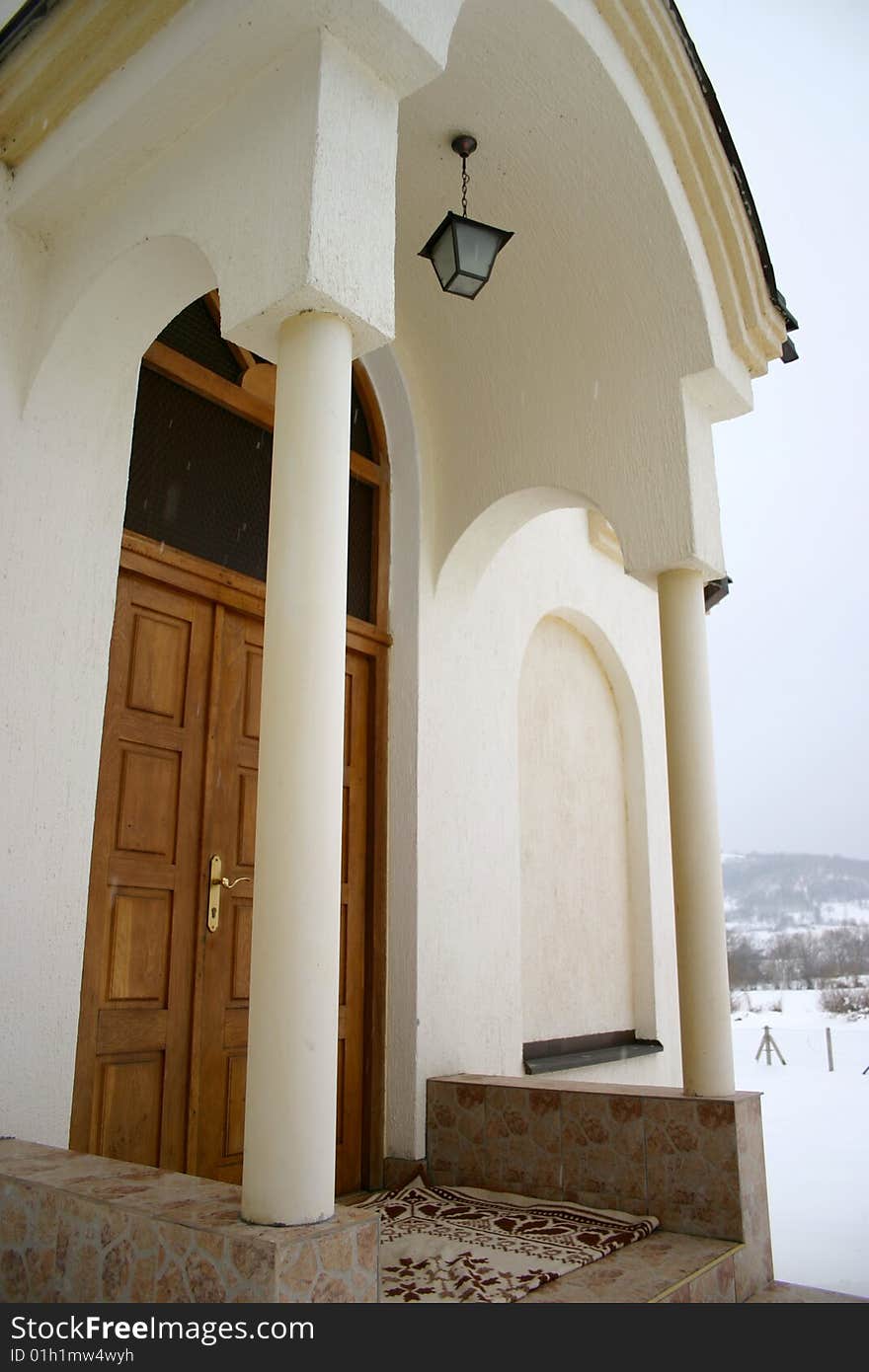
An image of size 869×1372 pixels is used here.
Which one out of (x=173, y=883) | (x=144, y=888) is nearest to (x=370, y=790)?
(x=173, y=883)

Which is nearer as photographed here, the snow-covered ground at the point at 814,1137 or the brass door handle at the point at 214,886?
the brass door handle at the point at 214,886

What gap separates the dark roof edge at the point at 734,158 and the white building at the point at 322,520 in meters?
0.03

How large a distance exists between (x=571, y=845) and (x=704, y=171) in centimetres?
431

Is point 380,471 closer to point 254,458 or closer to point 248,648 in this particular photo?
point 254,458

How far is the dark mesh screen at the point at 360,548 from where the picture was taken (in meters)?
5.45

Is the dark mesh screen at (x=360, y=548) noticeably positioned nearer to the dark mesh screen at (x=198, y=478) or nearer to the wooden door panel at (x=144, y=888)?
the dark mesh screen at (x=198, y=478)

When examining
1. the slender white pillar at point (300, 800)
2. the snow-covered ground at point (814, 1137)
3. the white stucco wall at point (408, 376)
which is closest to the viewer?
the slender white pillar at point (300, 800)

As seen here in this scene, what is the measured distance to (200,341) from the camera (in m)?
4.61

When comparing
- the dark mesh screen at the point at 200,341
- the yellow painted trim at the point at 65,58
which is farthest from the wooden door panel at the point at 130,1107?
the yellow painted trim at the point at 65,58

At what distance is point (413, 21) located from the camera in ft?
9.25

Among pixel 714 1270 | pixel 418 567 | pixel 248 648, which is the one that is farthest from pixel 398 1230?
pixel 418 567

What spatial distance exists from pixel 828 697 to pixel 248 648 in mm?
41944

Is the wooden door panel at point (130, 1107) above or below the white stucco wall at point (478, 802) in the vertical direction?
below

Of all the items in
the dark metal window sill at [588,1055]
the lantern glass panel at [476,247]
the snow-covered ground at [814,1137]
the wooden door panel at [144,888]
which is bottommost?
the snow-covered ground at [814,1137]
